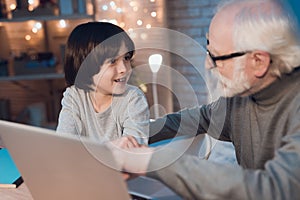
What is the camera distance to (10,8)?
315 cm

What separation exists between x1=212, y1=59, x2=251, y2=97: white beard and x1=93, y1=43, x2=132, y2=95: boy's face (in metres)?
0.33

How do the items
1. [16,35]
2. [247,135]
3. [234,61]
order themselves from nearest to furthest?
[234,61], [247,135], [16,35]

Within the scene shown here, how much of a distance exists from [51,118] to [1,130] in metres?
2.86

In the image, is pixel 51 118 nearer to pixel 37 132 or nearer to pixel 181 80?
pixel 181 80

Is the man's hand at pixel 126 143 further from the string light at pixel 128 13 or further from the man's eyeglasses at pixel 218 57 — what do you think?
the string light at pixel 128 13

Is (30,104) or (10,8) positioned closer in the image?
(10,8)

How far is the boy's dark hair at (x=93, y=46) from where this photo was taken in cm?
116

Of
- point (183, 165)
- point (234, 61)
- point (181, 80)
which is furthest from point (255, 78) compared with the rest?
point (181, 80)

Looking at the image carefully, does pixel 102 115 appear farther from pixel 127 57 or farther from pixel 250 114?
pixel 250 114

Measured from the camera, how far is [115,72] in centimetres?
115

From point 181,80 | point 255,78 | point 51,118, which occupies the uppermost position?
point 255,78

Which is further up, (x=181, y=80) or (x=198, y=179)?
(x=198, y=179)

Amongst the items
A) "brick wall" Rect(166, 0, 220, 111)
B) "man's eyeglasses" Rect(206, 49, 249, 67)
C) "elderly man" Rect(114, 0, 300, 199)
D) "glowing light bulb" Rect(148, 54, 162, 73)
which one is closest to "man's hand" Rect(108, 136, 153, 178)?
"elderly man" Rect(114, 0, 300, 199)

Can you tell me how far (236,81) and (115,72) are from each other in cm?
41
